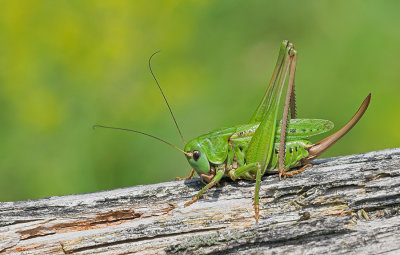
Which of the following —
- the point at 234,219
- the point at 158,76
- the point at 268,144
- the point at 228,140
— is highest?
the point at 158,76

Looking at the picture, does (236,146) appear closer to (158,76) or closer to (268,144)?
(268,144)

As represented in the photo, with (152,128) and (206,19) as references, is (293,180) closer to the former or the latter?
(152,128)

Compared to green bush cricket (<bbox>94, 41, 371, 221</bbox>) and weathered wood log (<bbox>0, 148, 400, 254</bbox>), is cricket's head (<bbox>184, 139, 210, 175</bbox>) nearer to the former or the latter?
green bush cricket (<bbox>94, 41, 371, 221</bbox>)

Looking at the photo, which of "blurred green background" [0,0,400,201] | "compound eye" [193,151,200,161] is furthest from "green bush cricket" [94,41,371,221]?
"blurred green background" [0,0,400,201]

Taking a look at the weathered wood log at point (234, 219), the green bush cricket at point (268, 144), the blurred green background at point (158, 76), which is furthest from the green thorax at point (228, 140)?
the blurred green background at point (158, 76)

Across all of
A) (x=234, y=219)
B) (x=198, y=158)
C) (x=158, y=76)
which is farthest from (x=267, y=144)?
(x=158, y=76)

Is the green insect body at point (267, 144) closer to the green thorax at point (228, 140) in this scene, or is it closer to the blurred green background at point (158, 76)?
the green thorax at point (228, 140)

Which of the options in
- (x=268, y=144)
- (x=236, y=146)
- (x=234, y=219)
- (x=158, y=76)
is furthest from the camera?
(x=158, y=76)

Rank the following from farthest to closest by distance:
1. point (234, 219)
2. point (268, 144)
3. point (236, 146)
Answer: point (236, 146), point (268, 144), point (234, 219)
